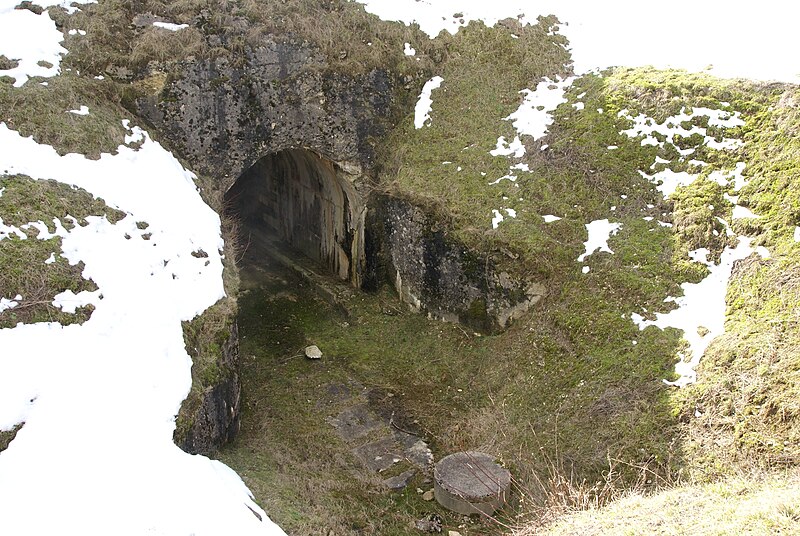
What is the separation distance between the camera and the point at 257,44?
631 inches

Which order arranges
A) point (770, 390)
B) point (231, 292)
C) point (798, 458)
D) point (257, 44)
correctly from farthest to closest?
point (257, 44)
point (231, 292)
point (770, 390)
point (798, 458)

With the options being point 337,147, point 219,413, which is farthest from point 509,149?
point 219,413

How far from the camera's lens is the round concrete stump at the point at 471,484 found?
10.5 metres

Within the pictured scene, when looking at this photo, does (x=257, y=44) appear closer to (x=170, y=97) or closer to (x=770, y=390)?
(x=170, y=97)

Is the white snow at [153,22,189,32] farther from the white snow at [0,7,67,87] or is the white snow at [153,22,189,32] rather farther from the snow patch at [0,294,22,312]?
the snow patch at [0,294,22,312]

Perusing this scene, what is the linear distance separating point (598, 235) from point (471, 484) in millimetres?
5881

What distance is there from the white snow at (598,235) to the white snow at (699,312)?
1644 mm

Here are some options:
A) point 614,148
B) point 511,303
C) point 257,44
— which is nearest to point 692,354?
point 511,303

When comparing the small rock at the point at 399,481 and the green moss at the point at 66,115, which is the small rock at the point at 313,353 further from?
the green moss at the point at 66,115

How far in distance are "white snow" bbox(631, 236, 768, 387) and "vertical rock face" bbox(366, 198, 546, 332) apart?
2576mm

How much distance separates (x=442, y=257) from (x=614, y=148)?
14.8ft

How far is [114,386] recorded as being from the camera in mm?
9219

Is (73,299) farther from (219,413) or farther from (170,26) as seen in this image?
(170,26)

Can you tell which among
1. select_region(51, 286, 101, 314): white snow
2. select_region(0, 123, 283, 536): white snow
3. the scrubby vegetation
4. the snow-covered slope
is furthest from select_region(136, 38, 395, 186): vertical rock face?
select_region(51, 286, 101, 314): white snow
